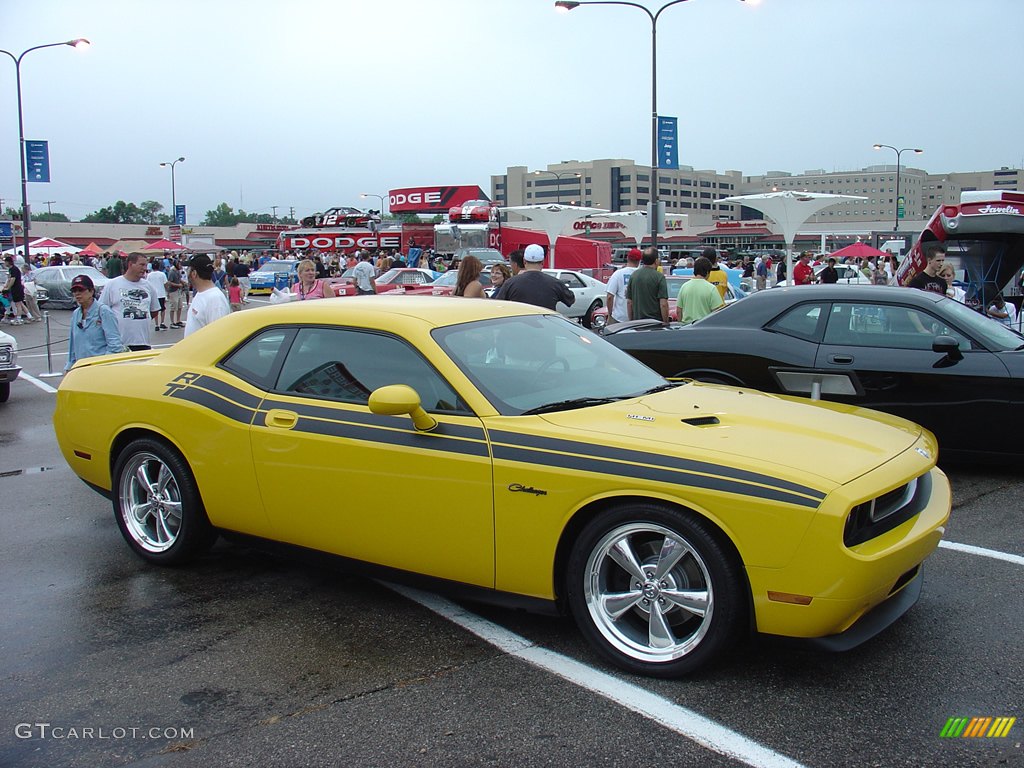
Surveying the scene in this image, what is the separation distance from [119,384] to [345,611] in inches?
77.2

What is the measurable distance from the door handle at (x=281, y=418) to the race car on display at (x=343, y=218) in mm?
48801

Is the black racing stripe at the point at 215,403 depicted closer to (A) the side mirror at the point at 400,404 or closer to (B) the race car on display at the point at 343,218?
(A) the side mirror at the point at 400,404

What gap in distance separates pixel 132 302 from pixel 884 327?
7139mm

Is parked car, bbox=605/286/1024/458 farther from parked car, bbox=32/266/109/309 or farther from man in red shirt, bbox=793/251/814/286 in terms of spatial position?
parked car, bbox=32/266/109/309

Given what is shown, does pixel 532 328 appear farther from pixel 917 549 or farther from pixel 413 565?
pixel 917 549

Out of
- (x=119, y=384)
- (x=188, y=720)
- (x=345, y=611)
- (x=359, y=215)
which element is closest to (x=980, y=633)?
(x=345, y=611)

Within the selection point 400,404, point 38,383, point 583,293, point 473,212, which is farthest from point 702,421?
point 473,212

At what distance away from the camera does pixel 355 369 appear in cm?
442

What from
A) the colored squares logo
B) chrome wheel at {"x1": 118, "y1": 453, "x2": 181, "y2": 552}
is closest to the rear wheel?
chrome wheel at {"x1": 118, "y1": 453, "x2": 181, "y2": 552}

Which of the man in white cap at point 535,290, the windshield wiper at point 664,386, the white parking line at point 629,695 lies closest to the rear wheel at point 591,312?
the man in white cap at point 535,290

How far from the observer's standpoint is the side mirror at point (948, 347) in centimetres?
658

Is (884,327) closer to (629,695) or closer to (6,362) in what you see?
(629,695)

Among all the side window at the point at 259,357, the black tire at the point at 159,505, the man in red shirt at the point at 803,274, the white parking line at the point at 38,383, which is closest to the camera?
the side window at the point at 259,357

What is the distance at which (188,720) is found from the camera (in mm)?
3373
